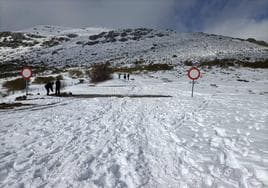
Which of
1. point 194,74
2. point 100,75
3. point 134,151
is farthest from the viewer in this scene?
point 100,75

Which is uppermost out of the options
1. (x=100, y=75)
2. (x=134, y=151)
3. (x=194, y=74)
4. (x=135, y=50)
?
(x=135, y=50)

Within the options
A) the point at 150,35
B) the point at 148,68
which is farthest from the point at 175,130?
the point at 150,35

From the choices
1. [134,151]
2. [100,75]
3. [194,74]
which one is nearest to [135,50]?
[100,75]

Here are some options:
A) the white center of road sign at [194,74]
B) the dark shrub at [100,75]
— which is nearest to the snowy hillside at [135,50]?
the dark shrub at [100,75]

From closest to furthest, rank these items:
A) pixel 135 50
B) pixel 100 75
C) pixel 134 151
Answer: pixel 134 151 → pixel 100 75 → pixel 135 50

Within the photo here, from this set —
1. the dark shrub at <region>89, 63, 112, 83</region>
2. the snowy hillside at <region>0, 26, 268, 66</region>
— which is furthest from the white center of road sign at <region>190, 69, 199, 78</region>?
the snowy hillside at <region>0, 26, 268, 66</region>

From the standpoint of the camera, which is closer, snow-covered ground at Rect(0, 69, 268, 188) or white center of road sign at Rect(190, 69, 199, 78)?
snow-covered ground at Rect(0, 69, 268, 188)

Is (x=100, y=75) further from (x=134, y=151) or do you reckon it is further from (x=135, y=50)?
(x=135, y=50)

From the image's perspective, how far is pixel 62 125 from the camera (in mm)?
7789

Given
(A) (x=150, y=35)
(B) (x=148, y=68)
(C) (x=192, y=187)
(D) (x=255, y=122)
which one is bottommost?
(C) (x=192, y=187)

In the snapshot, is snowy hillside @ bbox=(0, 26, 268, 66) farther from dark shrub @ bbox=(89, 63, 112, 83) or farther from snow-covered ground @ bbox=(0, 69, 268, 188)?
snow-covered ground @ bbox=(0, 69, 268, 188)

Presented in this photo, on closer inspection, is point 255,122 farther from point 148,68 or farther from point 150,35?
point 150,35

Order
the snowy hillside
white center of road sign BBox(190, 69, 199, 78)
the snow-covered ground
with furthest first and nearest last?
the snowy hillside < white center of road sign BBox(190, 69, 199, 78) < the snow-covered ground

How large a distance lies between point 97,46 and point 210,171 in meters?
Result: 89.0
